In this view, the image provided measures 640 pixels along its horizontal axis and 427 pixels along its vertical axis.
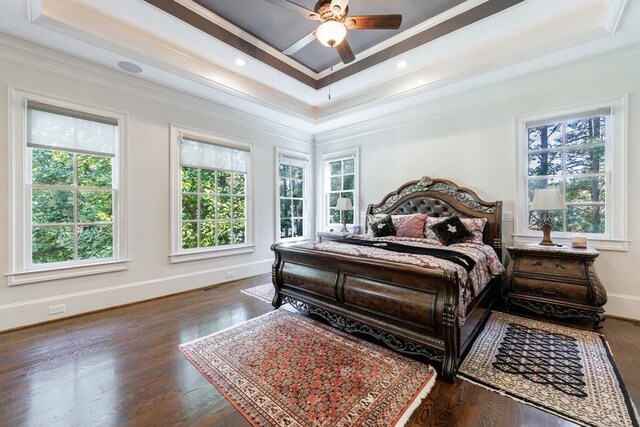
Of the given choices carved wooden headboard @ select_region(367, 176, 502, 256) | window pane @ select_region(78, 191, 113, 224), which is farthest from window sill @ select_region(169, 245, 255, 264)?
carved wooden headboard @ select_region(367, 176, 502, 256)

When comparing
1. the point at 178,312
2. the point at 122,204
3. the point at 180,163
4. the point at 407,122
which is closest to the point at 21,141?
the point at 122,204

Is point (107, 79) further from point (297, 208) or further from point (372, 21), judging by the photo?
point (297, 208)

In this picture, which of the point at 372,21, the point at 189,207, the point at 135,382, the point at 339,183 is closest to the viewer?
the point at 135,382

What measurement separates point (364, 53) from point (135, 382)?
14.2ft

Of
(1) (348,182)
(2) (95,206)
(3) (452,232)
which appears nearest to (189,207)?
(2) (95,206)

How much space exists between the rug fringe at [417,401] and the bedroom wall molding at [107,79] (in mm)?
4413

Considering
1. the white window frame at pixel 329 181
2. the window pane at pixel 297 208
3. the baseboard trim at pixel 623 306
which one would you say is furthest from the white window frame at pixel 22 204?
the baseboard trim at pixel 623 306

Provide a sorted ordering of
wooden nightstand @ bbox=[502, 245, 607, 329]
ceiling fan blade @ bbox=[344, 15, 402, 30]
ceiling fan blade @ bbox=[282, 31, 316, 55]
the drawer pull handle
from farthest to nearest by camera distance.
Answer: the drawer pull handle → wooden nightstand @ bbox=[502, 245, 607, 329] → ceiling fan blade @ bbox=[282, 31, 316, 55] → ceiling fan blade @ bbox=[344, 15, 402, 30]

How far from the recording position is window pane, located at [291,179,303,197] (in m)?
5.76

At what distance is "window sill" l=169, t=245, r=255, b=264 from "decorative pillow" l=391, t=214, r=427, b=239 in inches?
103

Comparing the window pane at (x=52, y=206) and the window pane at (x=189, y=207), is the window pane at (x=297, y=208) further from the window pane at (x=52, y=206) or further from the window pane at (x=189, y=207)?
the window pane at (x=52, y=206)

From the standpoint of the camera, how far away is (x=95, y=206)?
3.37m

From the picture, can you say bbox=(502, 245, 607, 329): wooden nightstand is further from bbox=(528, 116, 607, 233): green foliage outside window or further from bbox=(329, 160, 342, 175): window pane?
bbox=(329, 160, 342, 175): window pane

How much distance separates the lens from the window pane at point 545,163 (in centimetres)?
339
